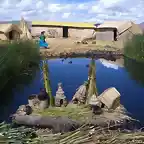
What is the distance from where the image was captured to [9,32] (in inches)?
890

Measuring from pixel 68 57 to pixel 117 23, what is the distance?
5.45 m

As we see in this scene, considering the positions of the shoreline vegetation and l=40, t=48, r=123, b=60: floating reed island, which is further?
l=40, t=48, r=123, b=60: floating reed island

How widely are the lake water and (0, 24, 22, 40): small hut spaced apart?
4.65 metres

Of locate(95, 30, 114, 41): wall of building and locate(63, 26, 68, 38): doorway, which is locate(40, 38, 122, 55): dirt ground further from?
locate(63, 26, 68, 38): doorway

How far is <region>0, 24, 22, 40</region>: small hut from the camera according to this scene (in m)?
22.1

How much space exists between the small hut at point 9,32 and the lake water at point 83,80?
4647 millimetres


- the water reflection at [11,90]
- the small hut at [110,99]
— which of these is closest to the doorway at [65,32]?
the water reflection at [11,90]

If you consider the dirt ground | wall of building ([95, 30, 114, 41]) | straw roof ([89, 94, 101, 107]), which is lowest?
straw roof ([89, 94, 101, 107])

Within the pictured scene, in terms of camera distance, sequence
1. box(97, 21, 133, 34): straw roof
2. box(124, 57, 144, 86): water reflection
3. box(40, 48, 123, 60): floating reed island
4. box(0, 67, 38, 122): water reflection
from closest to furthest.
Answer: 1. box(0, 67, 38, 122): water reflection
2. box(124, 57, 144, 86): water reflection
3. box(40, 48, 123, 60): floating reed island
4. box(97, 21, 133, 34): straw roof

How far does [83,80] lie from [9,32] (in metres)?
10.9

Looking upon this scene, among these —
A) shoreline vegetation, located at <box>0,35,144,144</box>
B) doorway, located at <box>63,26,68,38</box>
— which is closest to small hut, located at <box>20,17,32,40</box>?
doorway, located at <box>63,26,68,38</box>

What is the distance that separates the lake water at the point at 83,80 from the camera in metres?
9.45

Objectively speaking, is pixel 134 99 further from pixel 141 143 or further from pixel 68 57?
Result: pixel 68 57

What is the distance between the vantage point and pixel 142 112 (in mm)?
8836
